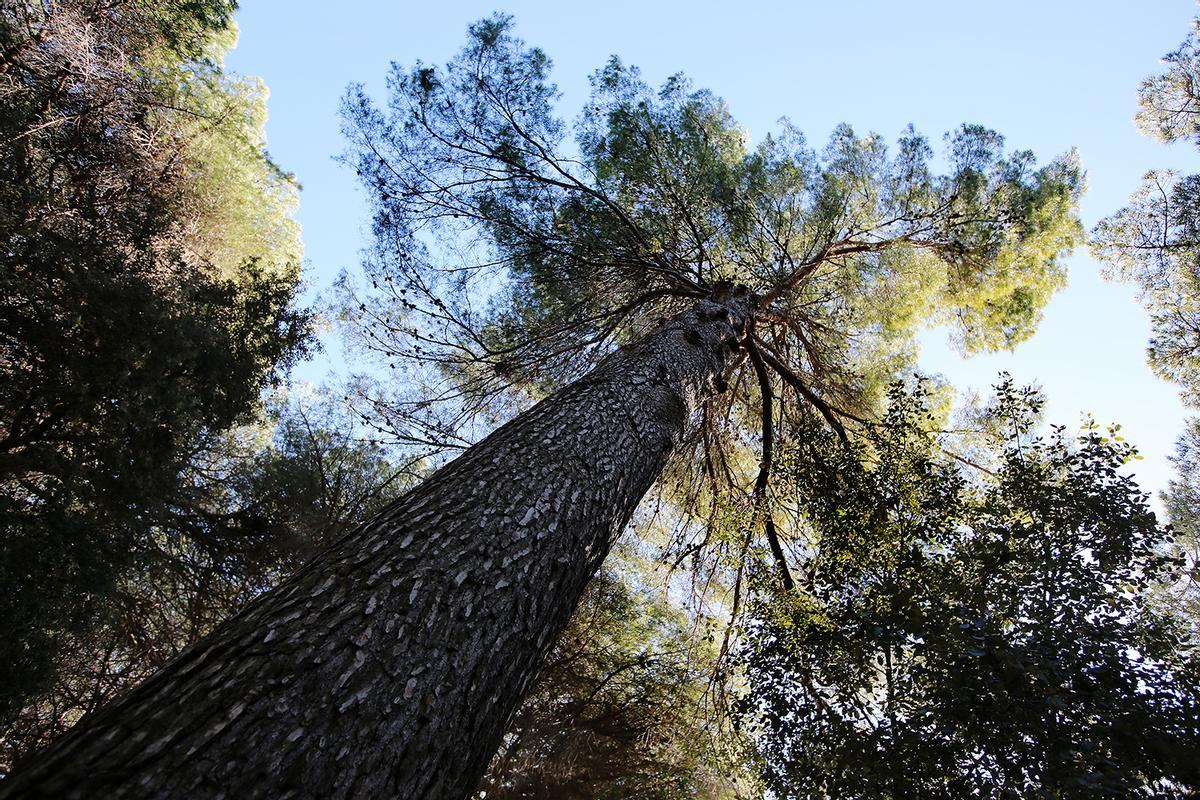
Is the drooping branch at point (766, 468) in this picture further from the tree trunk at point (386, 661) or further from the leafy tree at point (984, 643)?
the tree trunk at point (386, 661)

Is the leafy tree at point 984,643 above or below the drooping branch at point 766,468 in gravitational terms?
below

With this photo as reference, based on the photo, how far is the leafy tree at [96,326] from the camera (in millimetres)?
4637

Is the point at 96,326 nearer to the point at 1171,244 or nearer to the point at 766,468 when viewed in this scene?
A: the point at 766,468

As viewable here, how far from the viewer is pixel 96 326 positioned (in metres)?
5.14

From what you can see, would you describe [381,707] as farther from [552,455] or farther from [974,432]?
[974,432]

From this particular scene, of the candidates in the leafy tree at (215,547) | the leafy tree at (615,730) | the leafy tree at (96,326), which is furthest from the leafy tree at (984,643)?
the leafy tree at (96,326)

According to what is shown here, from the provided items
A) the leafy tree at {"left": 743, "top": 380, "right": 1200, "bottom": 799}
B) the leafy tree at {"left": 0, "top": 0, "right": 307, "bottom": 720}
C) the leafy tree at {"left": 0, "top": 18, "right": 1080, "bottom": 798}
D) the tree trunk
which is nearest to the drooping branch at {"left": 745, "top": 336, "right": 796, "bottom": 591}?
the leafy tree at {"left": 0, "top": 18, "right": 1080, "bottom": 798}

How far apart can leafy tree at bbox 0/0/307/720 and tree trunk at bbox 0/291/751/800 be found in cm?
418

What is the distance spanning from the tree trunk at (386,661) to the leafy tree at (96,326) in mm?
4176

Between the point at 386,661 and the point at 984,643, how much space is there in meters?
2.86

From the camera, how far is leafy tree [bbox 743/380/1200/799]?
2525 mm

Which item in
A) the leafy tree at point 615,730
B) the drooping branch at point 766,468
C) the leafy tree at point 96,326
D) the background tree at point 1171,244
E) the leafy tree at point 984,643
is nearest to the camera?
the leafy tree at point 984,643

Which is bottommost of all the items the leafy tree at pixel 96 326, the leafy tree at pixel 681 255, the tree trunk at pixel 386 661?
the tree trunk at pixel 386 661

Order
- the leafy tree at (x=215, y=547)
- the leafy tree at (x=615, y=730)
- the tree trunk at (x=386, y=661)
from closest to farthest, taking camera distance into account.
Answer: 1. the tree trunk at (x=386, y=661)
2. the leafy tree at (x=215, y=547)
3. the leafy tree at (x=615, y=730)
